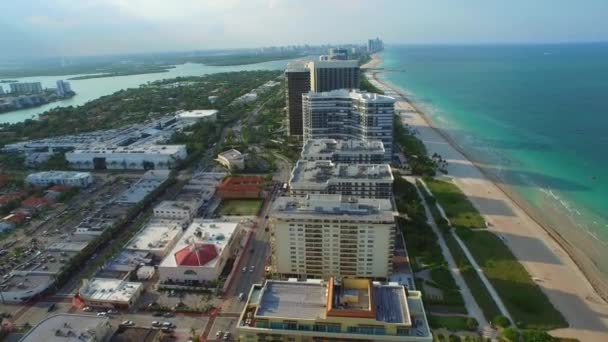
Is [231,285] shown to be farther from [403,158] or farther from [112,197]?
[403,158]

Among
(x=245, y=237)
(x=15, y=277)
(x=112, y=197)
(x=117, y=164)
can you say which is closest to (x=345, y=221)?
(x=245, y=237)

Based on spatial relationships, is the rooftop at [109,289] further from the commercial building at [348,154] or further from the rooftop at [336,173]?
the commercial building at [348,154]

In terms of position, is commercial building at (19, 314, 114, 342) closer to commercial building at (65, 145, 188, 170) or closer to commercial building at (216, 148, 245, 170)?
commercial building at (216, 148, 245, 170)

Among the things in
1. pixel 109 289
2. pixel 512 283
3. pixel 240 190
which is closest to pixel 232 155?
pixel 240 190

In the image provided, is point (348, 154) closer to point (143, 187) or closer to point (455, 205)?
point (455, 205)

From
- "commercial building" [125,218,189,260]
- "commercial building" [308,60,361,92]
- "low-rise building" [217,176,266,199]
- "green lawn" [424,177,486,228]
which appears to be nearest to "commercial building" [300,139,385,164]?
"low-rise building" [217,176,266,199]

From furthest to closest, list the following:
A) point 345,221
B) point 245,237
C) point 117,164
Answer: point 117,164, point 245,237, point 345,221
